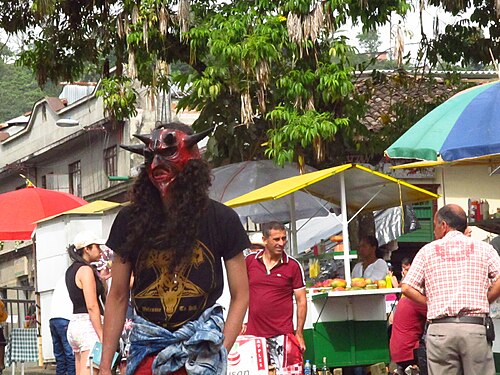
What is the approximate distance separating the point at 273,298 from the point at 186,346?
22.7ft

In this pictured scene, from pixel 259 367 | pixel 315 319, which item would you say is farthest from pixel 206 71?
pixel 259 367

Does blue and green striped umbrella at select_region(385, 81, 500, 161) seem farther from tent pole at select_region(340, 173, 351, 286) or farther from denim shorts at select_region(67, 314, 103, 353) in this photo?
denim shorts at select_region(67, 314, 103, 353)

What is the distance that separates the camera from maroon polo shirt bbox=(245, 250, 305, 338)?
1256 centimetres

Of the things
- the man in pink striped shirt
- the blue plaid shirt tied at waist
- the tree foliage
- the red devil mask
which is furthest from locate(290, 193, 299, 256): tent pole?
the blue plaid shirt tied at waist

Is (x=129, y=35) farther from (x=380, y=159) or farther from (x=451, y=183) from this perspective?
(x=451, y=183)

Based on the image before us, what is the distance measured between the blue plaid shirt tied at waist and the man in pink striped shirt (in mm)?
4021

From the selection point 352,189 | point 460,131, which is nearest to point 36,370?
point 352,189

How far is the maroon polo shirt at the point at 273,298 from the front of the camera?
1256 cm

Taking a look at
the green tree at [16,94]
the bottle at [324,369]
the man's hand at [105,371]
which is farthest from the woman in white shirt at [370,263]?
the green tree at [16,94]

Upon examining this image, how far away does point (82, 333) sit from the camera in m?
12.4

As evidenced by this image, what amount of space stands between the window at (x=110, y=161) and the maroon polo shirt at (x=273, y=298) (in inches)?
1091

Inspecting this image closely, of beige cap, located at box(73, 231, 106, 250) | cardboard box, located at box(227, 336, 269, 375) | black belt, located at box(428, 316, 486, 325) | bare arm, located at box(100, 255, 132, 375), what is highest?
beige cap, located at box(73, 231, 106, 250)

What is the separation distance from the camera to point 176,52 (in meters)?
18.9

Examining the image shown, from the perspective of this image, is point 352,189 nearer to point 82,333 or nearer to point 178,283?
point 82,333
